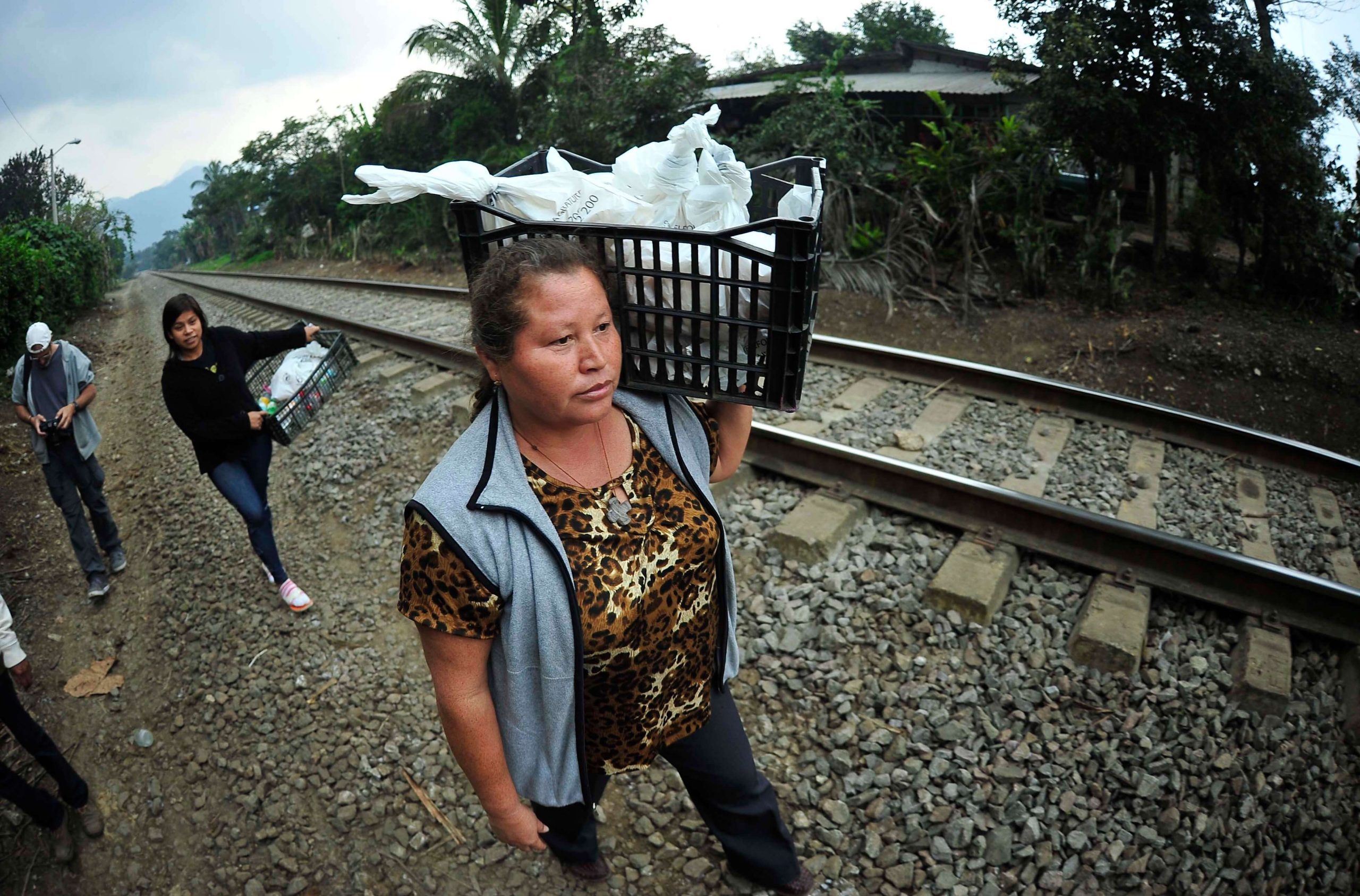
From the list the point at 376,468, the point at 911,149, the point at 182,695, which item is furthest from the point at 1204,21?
the point at 182,695

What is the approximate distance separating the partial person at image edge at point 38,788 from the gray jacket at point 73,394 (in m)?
2.04

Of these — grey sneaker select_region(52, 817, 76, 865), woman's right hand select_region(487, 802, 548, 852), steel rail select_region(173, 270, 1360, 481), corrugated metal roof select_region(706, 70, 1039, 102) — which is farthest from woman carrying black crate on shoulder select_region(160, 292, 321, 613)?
corrugated metal roof select_region(706, 70, 1039, 102)

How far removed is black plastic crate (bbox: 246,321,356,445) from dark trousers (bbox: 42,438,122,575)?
121 centimetres

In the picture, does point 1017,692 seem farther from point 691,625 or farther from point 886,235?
point 886,235

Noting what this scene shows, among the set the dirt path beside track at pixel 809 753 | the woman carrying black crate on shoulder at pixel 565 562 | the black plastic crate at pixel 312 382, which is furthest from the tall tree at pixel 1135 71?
the woman carrying black crate on shoulder at pixel 565 562

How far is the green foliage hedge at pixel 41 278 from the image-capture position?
10930 millimetres

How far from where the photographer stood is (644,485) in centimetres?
182

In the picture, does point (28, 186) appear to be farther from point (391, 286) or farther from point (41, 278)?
point (391, 286)

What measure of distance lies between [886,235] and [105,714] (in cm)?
841

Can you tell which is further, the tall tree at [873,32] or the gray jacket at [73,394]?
the tall tree at [873,32]

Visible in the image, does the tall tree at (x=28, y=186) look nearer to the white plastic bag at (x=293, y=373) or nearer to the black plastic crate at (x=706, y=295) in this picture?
the white plastic bag at (x=293, y=373)

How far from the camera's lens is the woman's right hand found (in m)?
1.78

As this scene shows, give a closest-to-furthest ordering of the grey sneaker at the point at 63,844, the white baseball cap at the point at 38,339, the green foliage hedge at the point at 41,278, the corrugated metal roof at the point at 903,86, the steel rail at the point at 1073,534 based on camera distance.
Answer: the grey sneaker at the point at 63,844 → the steel rail at the point at 1073,534 → the white baseball cap at the point at 38,339 → the green foliage hedge at the point at 41,278 → the corrugated metal roof at the point at 903,86

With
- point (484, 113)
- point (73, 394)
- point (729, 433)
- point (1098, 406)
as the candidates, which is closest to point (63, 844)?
point (73, 394)
